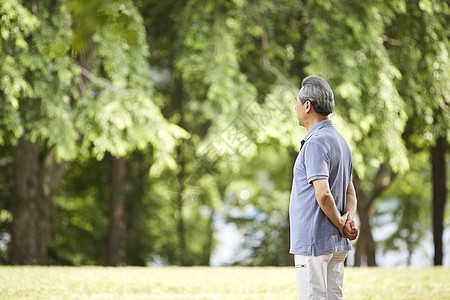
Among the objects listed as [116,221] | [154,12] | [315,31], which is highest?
[154,12]

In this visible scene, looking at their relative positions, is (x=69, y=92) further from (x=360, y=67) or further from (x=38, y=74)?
(x=360, y=67)

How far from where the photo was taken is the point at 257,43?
11.5 metres

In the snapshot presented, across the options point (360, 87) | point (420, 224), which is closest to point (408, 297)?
point (360, 87)

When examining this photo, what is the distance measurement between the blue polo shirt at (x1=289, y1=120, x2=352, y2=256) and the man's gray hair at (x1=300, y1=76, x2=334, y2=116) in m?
0.09

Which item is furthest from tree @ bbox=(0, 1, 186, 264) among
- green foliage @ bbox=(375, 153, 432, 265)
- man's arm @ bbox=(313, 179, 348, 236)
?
green foliage @ bbox=(375, 153, 432, 265)

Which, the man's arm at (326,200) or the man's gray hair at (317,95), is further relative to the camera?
the man's gray hair at (317,95)

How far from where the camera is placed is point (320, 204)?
3008mm

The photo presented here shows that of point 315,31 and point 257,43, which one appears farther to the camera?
point 257,43

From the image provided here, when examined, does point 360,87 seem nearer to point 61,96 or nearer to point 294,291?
point 294,291

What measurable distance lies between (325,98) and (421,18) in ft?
26.0

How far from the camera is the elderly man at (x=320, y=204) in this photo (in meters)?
3.03

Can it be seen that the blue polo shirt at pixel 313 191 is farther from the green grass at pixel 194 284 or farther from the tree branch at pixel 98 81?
the tree branch at pixel 98 81

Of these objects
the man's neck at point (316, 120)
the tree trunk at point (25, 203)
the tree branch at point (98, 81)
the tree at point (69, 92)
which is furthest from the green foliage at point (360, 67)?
the man's neck at point (316, 120)

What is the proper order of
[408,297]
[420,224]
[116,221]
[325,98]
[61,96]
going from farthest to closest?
[420,224] < [116,221] < [61,96] < [408,297] < [325,98]
